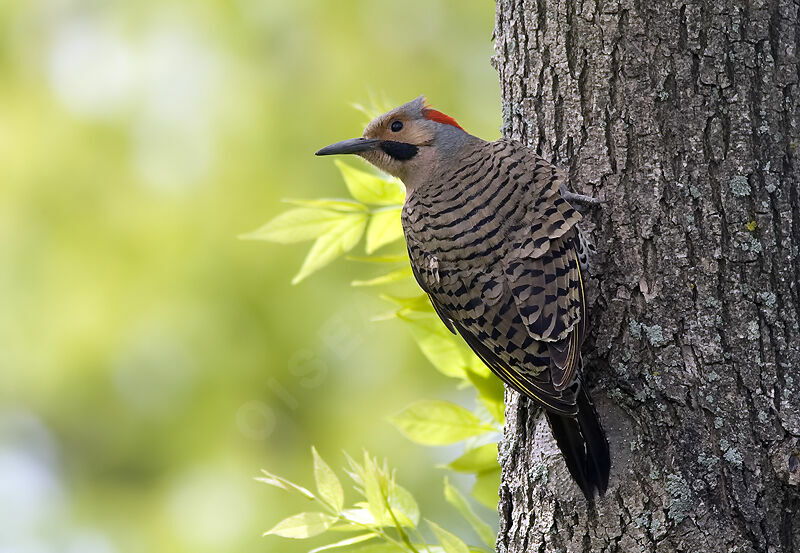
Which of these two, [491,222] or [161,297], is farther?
[161,297]

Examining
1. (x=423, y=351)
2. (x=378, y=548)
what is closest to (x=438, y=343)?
(x=423, y=351)

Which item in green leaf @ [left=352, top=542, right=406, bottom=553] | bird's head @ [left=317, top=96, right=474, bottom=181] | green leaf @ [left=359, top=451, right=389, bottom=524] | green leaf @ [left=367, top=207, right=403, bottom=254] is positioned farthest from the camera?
bird's head @ [left=317, top=96, right=474, bottom=181]

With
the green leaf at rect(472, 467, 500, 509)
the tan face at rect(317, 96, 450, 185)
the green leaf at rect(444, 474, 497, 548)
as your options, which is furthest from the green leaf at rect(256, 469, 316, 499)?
the tan face at rect(317, 96, 450, 185)

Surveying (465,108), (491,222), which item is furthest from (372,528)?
(465,108)

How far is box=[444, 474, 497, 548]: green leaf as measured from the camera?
2.06 meters

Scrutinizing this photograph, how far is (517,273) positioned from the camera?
1.92m

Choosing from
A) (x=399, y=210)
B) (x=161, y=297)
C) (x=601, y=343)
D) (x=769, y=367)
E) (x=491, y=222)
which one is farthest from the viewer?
(x=161, y=297)

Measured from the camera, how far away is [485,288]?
76.7 inches

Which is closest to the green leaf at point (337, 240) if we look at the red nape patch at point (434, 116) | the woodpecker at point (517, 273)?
the woodpecker at point (517, 273)

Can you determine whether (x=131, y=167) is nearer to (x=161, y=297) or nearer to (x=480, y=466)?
(x=161, y=297)

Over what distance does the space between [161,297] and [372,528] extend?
283cm

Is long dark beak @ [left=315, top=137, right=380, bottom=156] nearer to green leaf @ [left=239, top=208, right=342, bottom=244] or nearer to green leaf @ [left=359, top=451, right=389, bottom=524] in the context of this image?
green leaf @ [left=239, top=208, right=342, bottom=244]

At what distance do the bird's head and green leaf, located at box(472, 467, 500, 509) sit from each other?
85 cm

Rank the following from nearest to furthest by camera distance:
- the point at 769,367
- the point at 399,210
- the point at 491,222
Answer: the point at 769,367 → the point at 491,222 → the point at 399,210
